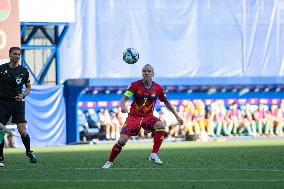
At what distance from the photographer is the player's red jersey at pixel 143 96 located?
17125 millimetres

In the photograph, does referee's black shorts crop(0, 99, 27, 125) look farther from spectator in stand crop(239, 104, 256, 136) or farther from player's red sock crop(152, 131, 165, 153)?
spectator in stand crop(239, 104, 256, 136)

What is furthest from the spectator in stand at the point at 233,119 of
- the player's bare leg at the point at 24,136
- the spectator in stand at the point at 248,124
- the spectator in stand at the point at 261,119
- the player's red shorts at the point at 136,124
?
the player's red shorts at the point at 136,124

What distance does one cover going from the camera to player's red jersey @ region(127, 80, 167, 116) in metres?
17.1

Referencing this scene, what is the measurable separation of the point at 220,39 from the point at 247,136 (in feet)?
21.3

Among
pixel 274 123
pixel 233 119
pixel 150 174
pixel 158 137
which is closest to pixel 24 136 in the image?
pixel 158 137

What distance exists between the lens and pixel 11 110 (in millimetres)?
17797

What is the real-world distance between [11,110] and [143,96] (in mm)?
2606

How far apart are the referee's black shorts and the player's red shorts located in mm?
2134

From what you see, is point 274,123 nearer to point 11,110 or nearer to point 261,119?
point 261,119

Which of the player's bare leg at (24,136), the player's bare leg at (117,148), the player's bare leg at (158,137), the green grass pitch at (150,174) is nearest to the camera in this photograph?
the green grass pitch at (150,174)

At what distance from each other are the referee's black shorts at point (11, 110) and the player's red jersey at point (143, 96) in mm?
2193

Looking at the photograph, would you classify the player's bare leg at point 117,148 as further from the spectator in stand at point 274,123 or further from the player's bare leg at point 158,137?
the spectator in stand at point 274,123

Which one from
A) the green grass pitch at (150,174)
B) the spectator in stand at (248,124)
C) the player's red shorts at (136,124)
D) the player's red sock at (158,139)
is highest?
the player's red shorts at (136,124)

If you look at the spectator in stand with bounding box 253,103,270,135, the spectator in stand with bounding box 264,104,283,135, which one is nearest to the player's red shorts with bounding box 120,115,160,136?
the spectator in stand with bounding box 253,103,270,135
